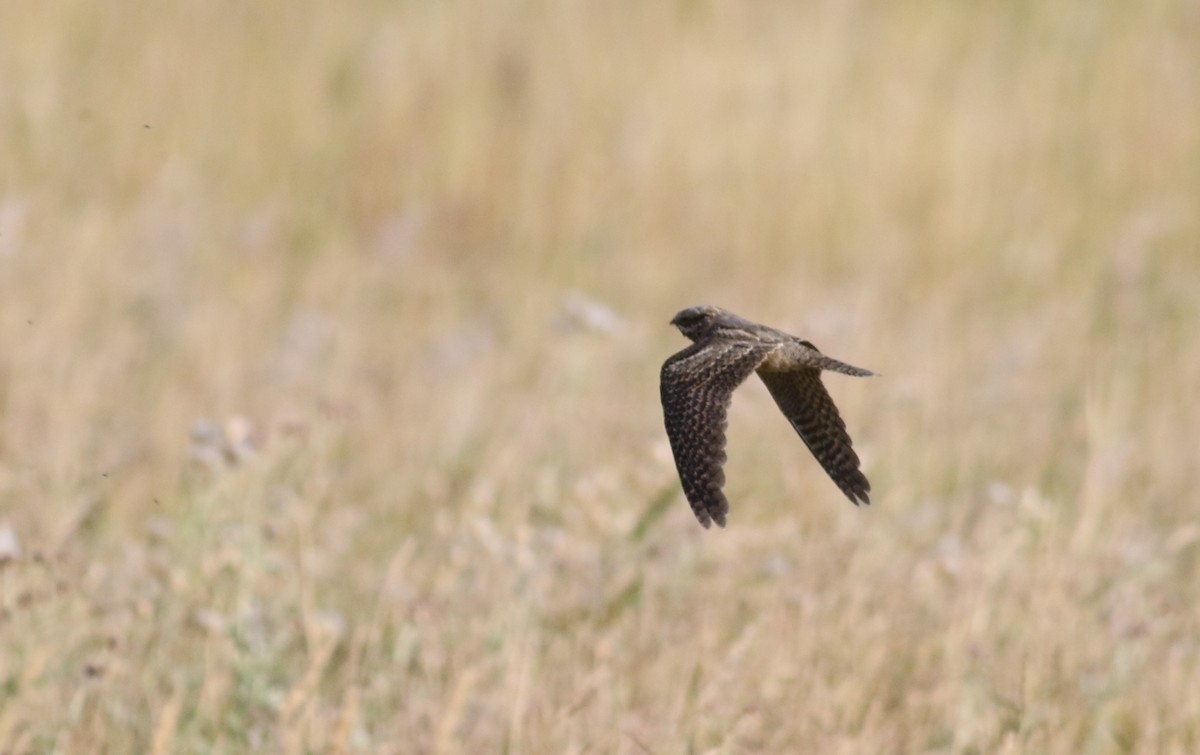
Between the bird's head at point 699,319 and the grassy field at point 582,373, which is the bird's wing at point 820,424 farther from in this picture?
the grassy field at point 582,373

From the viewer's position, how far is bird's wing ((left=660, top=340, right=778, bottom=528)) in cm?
223

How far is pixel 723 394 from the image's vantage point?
2367mm

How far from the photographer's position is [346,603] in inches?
137

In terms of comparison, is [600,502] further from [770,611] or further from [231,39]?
[231,39]

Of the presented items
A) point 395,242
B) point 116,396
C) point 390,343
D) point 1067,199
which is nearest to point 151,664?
point 116,396

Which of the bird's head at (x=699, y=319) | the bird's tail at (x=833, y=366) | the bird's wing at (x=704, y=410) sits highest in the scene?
the bird's head at (x=699, y=319)

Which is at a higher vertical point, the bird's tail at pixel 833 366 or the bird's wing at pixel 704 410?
the bird's tail at pixel 833 366

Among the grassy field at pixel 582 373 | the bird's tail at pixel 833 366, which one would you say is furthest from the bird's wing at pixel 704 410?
the grassy field at pixel 582 373

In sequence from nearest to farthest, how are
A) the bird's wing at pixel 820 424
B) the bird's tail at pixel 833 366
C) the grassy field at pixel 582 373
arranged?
1. the bird's tail at pixel 833 366
2. the bird's wing at pixel 820 424
3. the grassy field at pixel 582 373

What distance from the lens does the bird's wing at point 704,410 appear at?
2227 millimetres

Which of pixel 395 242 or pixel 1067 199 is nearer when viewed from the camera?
pixel 395 242

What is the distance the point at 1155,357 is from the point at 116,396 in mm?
3573

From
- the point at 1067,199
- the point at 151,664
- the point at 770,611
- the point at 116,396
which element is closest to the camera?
the point at 151,664

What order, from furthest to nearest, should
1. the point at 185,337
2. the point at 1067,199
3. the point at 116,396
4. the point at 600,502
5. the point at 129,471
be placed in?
the point at 1067,199 < the point at 185,337 < the point at 116,396 < the point at 129,471 < the point at 600,502
